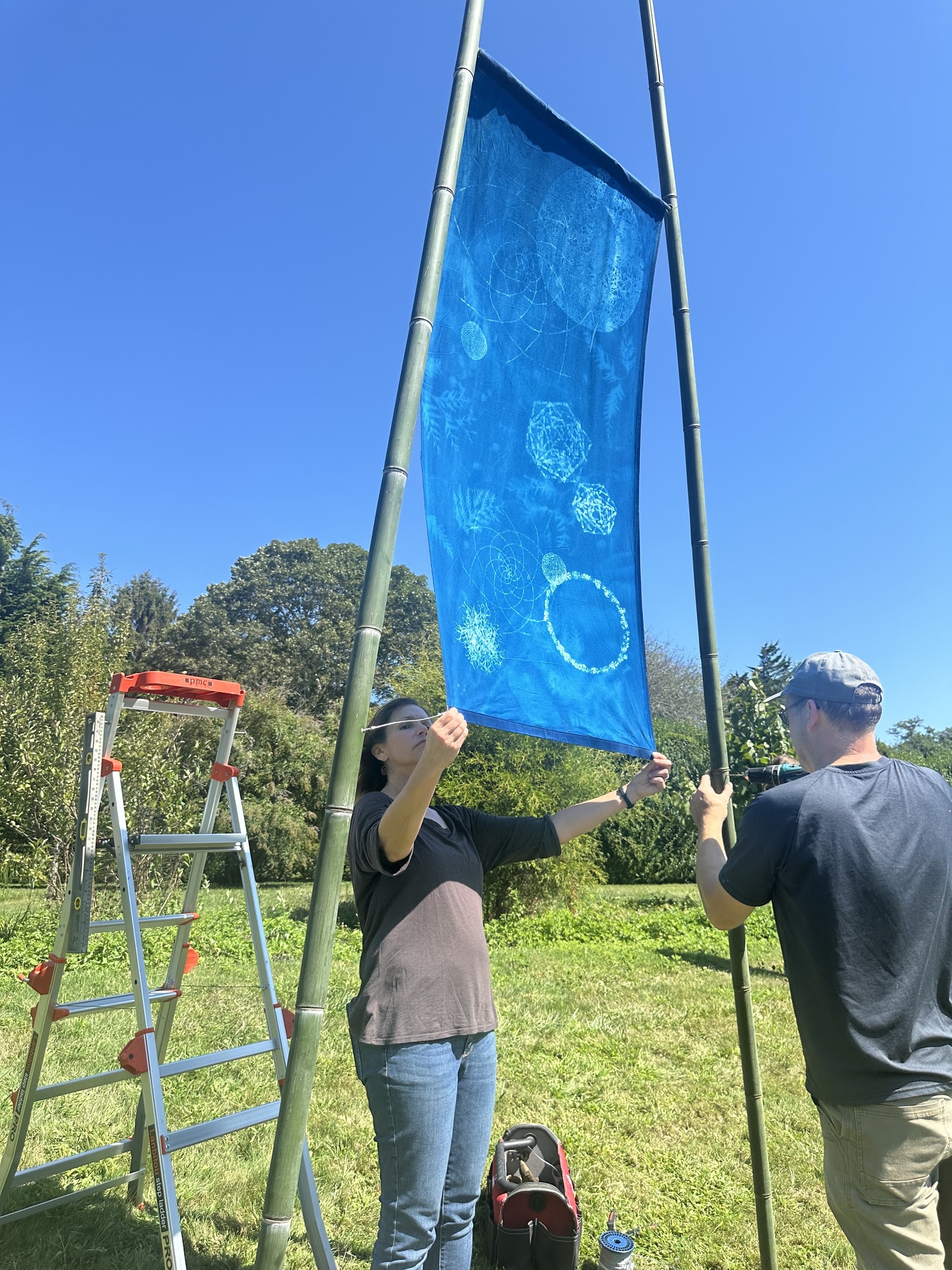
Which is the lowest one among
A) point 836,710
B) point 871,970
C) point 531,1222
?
point 531,1222

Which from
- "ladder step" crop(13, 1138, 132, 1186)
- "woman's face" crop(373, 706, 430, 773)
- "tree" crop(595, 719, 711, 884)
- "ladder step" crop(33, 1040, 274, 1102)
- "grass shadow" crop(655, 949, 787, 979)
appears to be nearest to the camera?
"woman's face" crop(373, 706, 430, 773)

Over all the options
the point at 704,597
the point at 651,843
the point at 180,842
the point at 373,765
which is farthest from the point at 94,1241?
the point at 651,843

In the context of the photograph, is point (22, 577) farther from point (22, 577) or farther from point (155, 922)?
point (155, 922)

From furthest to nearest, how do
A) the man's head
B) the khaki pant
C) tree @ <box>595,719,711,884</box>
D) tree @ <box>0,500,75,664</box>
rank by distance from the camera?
tree @ <box>0,500,75,664</box> → tree @ <box>595,719,711,884</box> → the man's head → the khaki pant

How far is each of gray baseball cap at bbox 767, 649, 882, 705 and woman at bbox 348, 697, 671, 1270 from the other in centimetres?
107

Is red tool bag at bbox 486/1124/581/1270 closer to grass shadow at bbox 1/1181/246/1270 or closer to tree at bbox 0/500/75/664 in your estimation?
grass shadow at bbox 1/1181/246/1270

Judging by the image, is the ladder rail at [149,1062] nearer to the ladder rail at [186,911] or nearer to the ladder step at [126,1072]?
the ladder rail at [186,911]

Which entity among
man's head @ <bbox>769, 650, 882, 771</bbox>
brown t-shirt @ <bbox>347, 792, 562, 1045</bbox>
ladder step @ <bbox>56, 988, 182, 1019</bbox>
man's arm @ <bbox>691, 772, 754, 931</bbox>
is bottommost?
ladder step @ <bbox>56, 988, 182, 1019</bbox>

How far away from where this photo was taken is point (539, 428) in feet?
7.54

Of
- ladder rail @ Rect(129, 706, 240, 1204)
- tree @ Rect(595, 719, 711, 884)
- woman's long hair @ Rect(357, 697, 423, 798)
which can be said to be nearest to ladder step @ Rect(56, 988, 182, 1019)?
ladder rail @ Rect(129, 706, 240, 1204)

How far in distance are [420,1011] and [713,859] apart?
0.88 metres

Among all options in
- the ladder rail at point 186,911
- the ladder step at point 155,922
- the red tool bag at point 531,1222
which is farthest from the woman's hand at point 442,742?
the red tool bag at point 531,1222

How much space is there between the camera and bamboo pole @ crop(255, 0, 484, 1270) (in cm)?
140

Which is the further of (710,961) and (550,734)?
(710,961)
